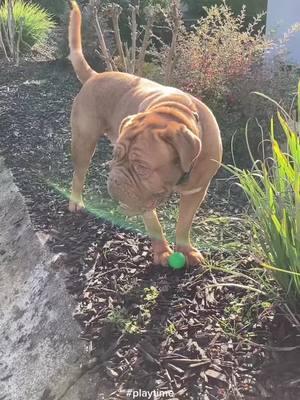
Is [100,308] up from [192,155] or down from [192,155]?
down

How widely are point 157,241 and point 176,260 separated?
19 centimetres

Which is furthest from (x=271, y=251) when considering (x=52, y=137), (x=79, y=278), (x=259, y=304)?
(x=52, y=137)

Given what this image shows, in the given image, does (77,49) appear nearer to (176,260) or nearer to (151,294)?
(176,260)

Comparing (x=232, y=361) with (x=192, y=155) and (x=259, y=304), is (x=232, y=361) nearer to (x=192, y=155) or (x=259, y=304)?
(x=259, y=304)

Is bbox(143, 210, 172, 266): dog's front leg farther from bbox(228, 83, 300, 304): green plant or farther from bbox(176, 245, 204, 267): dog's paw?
bbox(228, 83, 300, 304): green plant

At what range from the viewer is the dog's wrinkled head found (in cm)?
284

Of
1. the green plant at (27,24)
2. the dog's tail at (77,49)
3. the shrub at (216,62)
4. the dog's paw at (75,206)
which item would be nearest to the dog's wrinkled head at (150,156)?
the dog's paw at (75,206)

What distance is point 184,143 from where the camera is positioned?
9.29ft

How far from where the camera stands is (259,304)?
309 cm

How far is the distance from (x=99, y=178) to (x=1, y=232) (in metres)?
0.99

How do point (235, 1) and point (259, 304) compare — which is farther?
point (235, 1)

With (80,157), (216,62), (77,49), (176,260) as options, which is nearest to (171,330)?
(176,260)

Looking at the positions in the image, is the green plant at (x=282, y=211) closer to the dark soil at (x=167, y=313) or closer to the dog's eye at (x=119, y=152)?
the dark soil at (x=167, y=313)

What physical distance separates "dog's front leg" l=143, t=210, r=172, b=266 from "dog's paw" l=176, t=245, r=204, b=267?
90 millimetres
